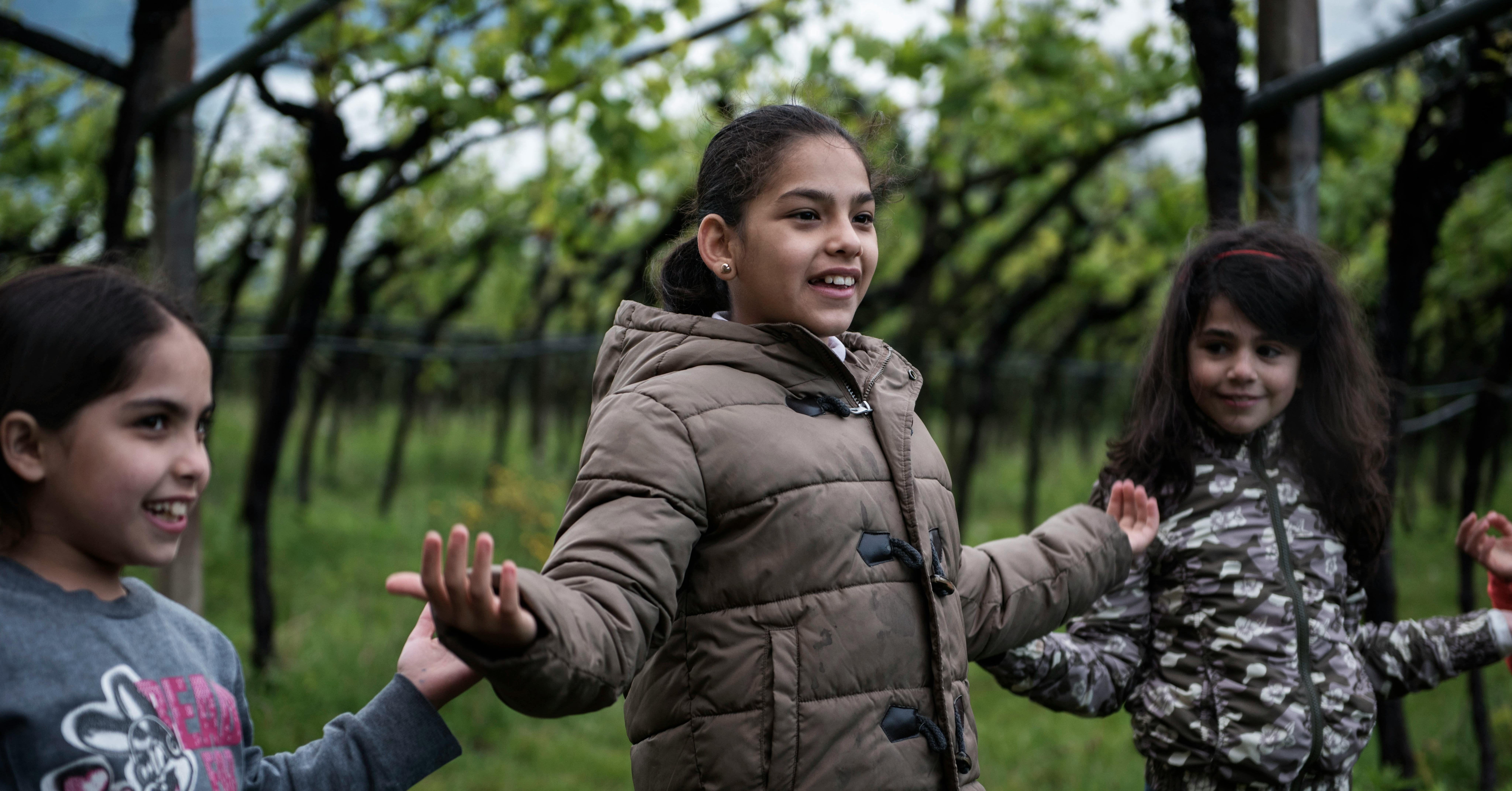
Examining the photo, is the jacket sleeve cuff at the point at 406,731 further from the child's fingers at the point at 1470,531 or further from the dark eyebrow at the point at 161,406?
the child's fingers at the point at 1470,531

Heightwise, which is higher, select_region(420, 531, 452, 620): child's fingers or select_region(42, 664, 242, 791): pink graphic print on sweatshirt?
select_region(420, 531, 452, 620): child's fingers

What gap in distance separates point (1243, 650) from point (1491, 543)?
568 mm

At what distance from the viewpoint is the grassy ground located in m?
3.98

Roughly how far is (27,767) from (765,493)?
2.72 ft

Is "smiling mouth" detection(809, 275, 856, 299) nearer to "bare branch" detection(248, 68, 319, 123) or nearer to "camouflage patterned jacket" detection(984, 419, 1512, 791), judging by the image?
"camouflage patterned jacket" detection(984, 419, 1512, 791)

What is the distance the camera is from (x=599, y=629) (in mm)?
1150

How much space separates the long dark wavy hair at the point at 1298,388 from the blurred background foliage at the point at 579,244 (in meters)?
0.32

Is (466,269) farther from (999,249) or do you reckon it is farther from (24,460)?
(24,460)

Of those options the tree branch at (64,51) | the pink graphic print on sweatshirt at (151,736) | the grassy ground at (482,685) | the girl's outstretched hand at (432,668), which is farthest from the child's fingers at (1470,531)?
the tree branch at (64,51)

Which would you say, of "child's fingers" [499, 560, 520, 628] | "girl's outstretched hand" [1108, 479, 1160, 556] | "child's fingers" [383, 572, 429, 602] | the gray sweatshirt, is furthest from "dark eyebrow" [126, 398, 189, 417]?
"girl's outstretched hand" [1108, 479, 1160, 556]

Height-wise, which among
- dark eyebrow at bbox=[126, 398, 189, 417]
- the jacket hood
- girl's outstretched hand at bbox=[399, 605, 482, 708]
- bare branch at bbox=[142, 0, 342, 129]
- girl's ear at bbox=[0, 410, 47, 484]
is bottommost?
girl's outstretched hand at bbox=[399, 605, 482, 708]

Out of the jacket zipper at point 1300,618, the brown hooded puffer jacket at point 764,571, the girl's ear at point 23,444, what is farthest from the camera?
the jacket zipper at point 1300,618

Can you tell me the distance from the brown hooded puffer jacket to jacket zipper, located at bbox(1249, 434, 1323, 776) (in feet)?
2.15

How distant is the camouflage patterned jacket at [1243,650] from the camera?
1.81 metres
